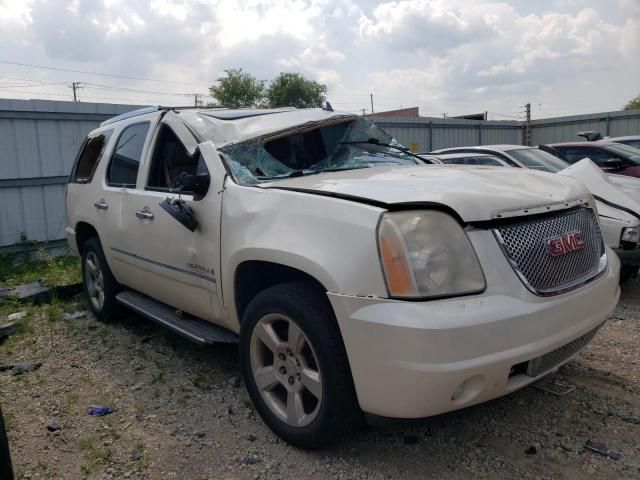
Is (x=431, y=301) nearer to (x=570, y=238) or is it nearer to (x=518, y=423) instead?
(x=570, y=238)

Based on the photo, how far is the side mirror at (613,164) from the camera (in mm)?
7715

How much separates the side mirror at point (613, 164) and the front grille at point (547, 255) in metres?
5.68

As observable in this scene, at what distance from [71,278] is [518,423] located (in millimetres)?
5853

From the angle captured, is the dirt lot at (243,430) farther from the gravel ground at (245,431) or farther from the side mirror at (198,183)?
the side mirror at (198,183)

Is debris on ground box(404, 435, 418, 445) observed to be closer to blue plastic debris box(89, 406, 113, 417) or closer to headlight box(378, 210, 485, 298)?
headlight box(378, 210, 485, 298)

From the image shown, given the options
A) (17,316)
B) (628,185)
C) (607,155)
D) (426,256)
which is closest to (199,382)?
(426,256)

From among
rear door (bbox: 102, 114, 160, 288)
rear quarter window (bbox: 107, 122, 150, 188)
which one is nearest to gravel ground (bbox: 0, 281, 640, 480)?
rear door (bbox: 102, 114, 160, 288)

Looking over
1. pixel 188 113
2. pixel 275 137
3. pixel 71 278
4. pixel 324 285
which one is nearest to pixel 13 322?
pixel 71 278

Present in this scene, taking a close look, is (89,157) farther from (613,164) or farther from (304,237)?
(613,164)

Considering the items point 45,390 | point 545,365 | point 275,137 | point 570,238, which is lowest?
point 45,390

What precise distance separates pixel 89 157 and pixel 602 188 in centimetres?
505

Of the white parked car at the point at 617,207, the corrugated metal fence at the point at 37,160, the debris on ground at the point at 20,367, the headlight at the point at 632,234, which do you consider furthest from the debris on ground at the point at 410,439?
the corrugated metal fence at the point at 37,160

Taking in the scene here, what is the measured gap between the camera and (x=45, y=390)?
373 centimetres

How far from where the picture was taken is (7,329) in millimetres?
4941
